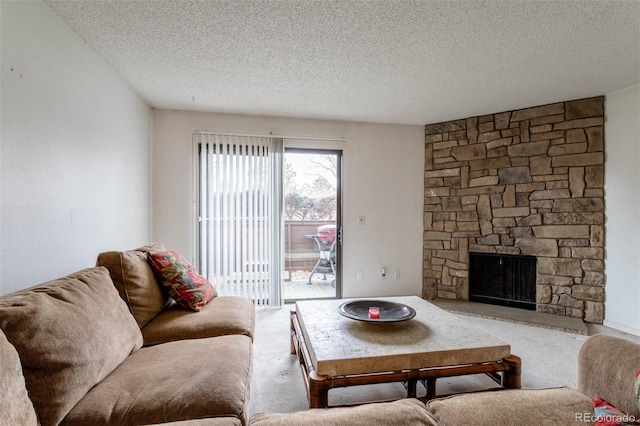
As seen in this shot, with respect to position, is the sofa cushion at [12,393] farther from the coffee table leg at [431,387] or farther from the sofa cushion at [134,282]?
the coffee table leg at [431,387]

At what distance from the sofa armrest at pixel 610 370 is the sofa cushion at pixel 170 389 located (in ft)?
4.14

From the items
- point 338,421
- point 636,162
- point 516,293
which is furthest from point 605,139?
point 338,421

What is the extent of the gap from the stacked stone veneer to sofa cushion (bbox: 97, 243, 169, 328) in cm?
327

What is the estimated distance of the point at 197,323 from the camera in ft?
5.85

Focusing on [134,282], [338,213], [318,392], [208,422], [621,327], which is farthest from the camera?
[338,213]

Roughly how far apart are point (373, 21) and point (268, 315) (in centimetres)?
291

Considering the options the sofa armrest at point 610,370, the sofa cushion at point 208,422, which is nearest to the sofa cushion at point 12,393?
the sofa cushion at point 208,422

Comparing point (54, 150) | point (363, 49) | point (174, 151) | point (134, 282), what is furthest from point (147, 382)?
point (174, 151)

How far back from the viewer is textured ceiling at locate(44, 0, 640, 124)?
5.78 feet

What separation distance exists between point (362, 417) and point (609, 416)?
27.5 inches

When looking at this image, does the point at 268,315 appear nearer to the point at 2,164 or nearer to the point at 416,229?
the point at 416,229

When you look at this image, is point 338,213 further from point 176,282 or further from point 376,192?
point 176,282

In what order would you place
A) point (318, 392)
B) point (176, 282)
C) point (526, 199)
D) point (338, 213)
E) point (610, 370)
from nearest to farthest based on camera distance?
point (610, 370)
point (318, 392)
point (176, 282)
point (526, 199)
point (338, 213)

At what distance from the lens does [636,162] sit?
2789 millimetres
